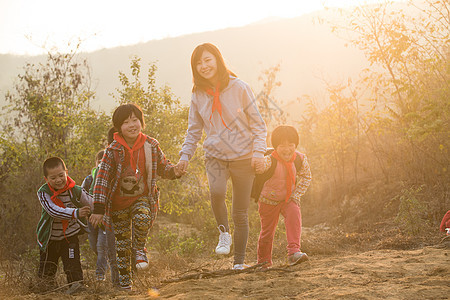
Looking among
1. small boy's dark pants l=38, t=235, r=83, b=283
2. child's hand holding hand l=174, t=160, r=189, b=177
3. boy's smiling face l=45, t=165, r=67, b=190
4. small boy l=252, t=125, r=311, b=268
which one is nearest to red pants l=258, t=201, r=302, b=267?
small boy l=252, t=125, r=311, b=268

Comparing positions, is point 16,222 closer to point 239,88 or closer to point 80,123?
point 80,123

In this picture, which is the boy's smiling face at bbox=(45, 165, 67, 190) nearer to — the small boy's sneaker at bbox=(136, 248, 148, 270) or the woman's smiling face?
the small boy's sneaker at bbox=(136, 248, 148, 270)

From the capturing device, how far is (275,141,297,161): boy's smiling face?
5.02 m

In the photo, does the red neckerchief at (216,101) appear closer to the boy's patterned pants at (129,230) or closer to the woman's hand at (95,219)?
the boy's patterned pants at (129,230)

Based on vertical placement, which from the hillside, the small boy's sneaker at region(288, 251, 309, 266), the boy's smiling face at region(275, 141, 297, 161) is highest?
the hillside

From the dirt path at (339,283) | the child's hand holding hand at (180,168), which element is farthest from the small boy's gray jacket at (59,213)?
the dirt path at (339,283)

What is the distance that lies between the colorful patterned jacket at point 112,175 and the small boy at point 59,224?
60 cm

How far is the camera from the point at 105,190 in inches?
162

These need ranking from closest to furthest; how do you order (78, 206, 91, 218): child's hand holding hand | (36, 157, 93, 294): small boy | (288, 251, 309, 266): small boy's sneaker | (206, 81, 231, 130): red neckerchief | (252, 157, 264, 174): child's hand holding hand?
(252, 157, 264, 174): child's hand holding hand → (206, 81, 231, 130): red neckerchief → (78, 206, 91, 218): child's hand holding hand → (36, 157, 93, 294): small boy → (288, 251, 309, 266): small boy's sneaker

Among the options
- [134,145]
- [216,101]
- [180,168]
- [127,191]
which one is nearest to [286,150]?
[216,101]

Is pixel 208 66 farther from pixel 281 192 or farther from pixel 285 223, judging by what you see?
pixel 285 223

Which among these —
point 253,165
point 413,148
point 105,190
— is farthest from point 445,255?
point 413,148

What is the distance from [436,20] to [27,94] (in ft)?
30.8

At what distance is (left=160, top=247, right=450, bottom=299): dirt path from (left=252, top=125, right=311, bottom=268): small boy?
0.35 m
